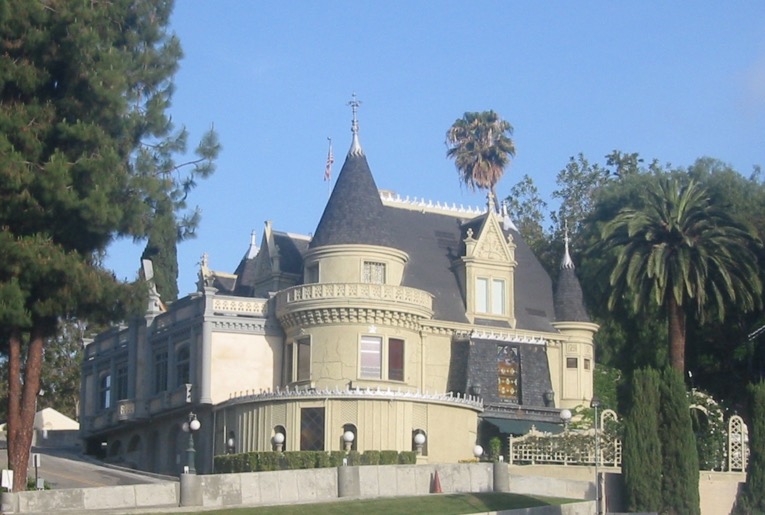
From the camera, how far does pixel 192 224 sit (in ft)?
137

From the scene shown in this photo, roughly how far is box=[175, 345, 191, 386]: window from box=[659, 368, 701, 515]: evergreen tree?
22.9 metres

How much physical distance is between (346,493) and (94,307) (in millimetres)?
9379

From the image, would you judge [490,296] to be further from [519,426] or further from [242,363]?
[242,363]

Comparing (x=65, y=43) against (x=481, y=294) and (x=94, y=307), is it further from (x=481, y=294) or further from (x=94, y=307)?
(x=481, y=294)

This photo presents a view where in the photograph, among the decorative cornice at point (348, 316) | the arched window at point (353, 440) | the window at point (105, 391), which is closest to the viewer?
the arched window at point (353, 440)

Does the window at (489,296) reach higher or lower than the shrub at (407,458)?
higher

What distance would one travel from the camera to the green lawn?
39375mm

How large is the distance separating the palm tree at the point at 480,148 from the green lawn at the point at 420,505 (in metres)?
54.5

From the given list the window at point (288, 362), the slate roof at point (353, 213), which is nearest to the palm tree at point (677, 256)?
the slate roof at point (353, 213)

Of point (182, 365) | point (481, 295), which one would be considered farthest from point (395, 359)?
point (182, 365)

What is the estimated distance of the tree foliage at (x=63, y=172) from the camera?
1484 inches

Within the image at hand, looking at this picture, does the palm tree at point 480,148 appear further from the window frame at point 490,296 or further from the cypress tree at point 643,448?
the cypress tree at point 643,448

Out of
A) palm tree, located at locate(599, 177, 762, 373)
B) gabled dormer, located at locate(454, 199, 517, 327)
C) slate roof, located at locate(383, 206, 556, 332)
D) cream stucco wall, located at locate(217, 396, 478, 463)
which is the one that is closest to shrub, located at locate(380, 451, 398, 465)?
cream stucco wall, located at locate(217, 396, 478, 463)

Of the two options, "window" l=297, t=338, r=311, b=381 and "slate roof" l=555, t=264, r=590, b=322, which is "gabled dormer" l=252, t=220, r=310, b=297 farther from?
"slate roof" l=555, t=264, r=590, b=322
